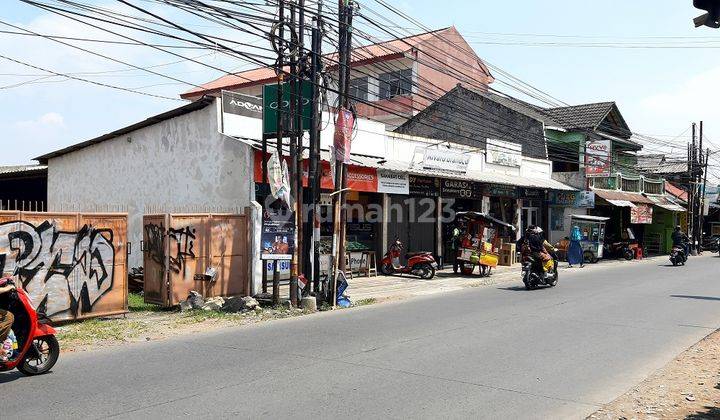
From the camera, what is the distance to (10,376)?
697cm

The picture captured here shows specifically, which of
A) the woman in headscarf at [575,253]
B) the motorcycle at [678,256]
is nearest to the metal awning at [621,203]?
the motorcycle at [678,256]

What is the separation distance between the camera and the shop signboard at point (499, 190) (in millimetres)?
25125

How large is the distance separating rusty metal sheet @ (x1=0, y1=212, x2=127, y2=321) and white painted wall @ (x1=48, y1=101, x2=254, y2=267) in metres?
4.05

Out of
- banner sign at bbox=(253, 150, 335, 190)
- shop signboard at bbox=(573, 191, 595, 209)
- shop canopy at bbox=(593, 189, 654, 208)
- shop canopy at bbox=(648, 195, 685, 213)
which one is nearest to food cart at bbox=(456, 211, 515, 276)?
banner sign at bbox=(253, 150, 335, 190)

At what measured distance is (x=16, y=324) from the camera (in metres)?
6.91

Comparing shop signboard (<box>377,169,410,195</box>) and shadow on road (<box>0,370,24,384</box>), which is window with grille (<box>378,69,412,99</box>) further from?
shadow on road (<box>0,370,24,384</box>)

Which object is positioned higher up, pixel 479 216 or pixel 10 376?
pixel 479 216

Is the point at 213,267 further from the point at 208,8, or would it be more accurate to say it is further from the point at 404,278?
the point at 404,278

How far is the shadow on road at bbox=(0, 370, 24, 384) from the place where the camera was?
678 centimetres

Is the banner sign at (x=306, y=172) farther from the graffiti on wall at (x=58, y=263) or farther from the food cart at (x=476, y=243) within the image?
the food cart at (x=476, y=243)

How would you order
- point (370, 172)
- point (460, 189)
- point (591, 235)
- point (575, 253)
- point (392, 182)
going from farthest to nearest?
1. point (591, 235)
2. point (575, 253)
3. point (460, 189)
4. point (392, 182)
5. point (370, 172)

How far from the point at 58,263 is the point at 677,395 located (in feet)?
32.2

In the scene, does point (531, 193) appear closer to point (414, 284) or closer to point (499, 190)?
point (499, 190)

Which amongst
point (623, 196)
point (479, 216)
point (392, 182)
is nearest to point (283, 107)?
point (392, 182)
